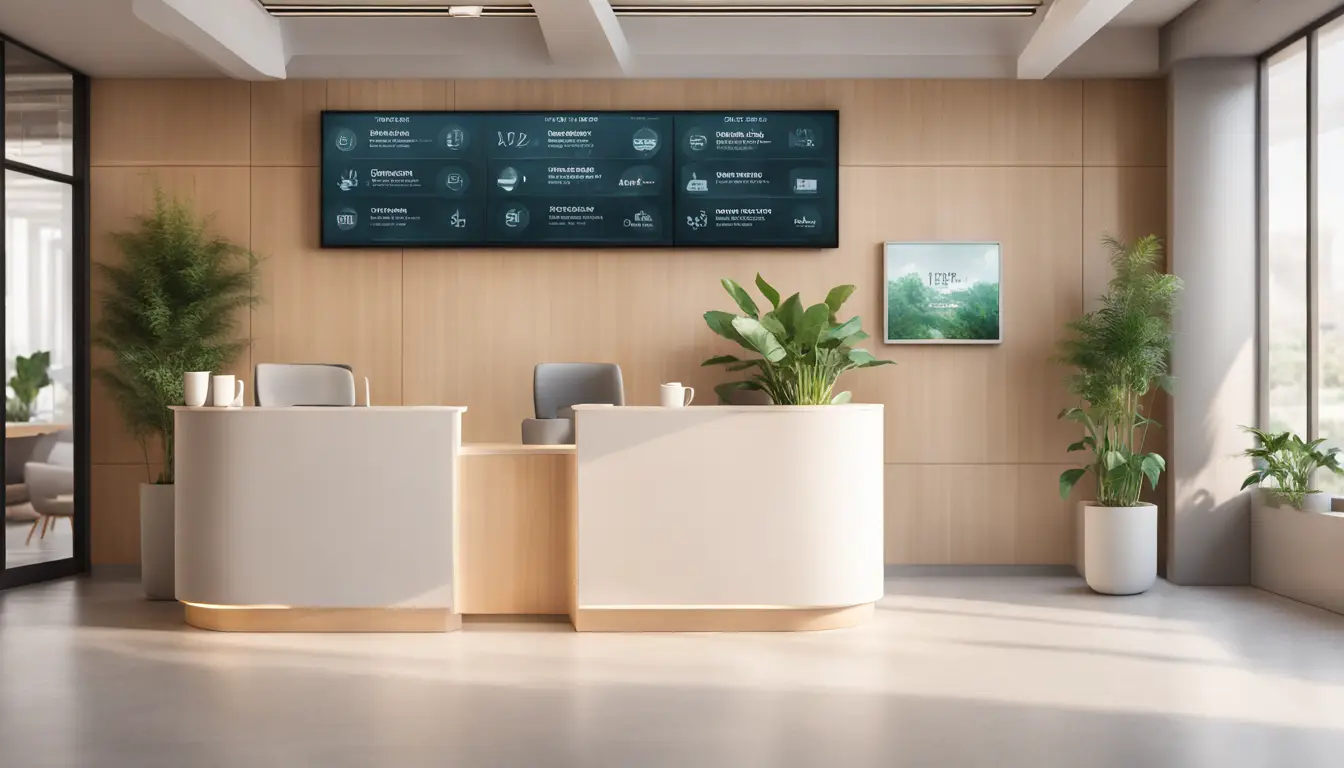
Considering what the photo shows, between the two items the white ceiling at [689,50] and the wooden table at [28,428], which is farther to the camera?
the white ceiling at [689,50]

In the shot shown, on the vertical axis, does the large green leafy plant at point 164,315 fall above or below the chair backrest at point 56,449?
above

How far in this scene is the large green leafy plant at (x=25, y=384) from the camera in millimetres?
6301

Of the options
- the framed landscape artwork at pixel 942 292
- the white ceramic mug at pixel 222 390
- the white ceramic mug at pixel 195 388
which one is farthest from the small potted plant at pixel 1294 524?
the white ceramic mug at pixel 195 388

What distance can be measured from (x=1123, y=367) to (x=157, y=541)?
223 inches

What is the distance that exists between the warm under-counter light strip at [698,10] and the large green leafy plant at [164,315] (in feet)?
5.07

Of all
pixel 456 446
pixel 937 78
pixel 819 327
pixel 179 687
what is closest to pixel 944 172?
pixel 937 78

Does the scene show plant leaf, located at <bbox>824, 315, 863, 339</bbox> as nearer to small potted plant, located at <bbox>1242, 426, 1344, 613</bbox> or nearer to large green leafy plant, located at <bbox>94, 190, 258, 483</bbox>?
small potted plant, located at <bbox>1242, 426, 1344, 613</bbox>

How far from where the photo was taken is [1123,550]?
6.04 m

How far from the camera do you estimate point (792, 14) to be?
666 centimetres

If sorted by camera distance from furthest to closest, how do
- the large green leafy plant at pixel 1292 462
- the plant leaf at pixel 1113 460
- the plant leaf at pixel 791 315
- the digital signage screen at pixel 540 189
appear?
1. the digital signage screen at pixel 540 189
2. the plant leaf at pixel 1113 460
3. the large green leafy plant at pixel 1292 462
4. the plant leaf at pixel 791 315

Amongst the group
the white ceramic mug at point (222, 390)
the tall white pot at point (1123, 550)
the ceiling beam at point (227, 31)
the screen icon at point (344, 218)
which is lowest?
the tall white pot at point (1123, 550)

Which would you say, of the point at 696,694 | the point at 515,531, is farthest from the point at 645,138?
the point at 696,694

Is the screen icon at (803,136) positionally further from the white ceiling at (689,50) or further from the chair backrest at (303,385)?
the chair backrest at (303,385)

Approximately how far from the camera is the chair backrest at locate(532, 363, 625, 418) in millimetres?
6273
